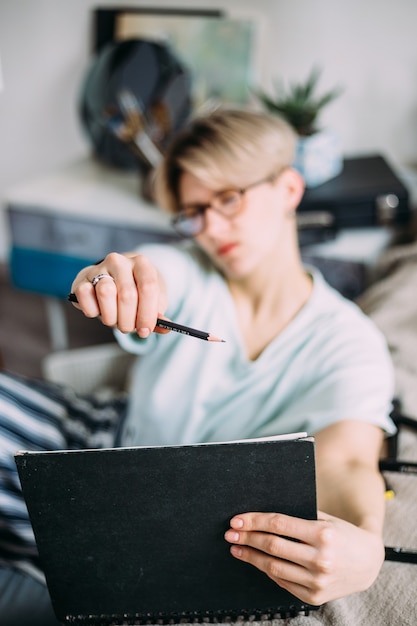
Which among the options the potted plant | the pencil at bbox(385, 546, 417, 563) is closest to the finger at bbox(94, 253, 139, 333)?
the pencil at bbox(385, 546, 417, 563)

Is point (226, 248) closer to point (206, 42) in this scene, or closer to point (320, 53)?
point (320, 53)

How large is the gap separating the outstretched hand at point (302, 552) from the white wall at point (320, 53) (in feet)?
4.76

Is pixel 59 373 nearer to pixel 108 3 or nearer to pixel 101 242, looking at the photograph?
pixel 101 242

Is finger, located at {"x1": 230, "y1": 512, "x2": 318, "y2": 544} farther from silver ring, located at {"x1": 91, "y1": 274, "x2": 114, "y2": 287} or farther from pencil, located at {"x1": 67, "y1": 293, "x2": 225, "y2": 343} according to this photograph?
silver ring, located at {"x1": 91, "y1": 274, "x2": 114, "y2": 287}

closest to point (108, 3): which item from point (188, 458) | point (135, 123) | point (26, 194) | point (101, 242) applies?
point (135, 123)

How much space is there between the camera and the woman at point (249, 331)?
78 centimetres

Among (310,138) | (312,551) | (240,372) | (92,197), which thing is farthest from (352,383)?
(92,197)

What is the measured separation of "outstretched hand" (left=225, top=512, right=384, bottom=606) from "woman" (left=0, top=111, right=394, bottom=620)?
14 centimetres

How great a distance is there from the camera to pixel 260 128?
3.09 ft

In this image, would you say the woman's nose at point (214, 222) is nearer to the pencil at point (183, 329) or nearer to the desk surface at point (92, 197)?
the pencil at point (183, 329)

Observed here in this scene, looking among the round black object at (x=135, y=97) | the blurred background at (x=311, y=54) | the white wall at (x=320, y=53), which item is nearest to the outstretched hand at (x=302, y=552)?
the blurred background at (x=311, y=54)

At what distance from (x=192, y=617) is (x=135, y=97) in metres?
1.45

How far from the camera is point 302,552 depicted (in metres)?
0.53

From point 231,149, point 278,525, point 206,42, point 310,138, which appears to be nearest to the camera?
point 278,525
